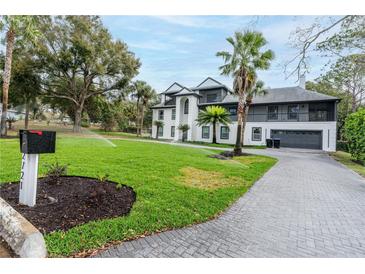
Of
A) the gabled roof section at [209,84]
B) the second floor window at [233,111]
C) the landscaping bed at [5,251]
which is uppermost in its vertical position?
the gabled roof section at [209,84]

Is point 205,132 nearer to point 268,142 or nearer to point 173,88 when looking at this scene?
point 268,142

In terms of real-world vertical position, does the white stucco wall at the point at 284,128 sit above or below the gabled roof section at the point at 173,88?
below

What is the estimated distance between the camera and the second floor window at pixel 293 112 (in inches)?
899

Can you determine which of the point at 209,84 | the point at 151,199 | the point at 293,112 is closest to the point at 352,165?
the point at 293,112

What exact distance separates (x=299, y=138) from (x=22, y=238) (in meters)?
24.1

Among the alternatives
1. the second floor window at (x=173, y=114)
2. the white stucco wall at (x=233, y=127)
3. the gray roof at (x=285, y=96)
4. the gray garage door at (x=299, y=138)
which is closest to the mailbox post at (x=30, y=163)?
the gray roof at (x=285, y=96)

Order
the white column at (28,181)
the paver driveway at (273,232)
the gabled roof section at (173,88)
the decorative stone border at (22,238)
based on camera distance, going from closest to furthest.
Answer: the decorative stone border at (22,238)
the paver driveway at (273,232)
the white column at (28,181)
the gabled roof section at (173,88)

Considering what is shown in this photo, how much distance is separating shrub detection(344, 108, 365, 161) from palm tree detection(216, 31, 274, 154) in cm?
587

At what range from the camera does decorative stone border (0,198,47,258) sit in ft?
7.91

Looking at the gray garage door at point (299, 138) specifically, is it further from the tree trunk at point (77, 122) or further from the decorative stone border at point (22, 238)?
the decorative stone border at point (22, 238)

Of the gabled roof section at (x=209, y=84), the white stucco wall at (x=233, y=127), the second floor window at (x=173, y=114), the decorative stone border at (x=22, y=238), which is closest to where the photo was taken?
the decorative stone border at (x=22, y=238)
